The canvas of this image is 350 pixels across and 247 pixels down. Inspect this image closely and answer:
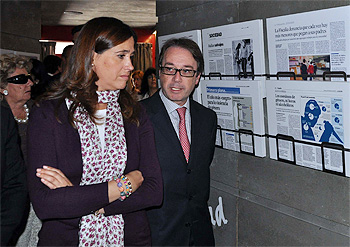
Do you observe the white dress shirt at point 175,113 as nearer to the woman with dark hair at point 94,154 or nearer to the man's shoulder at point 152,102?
the man's shoulder at point 152,102

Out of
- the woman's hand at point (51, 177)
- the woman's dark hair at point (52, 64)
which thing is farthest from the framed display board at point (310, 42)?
the woman's dark hair at point (52, 64)

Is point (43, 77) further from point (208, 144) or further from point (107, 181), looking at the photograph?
point (107, 181)

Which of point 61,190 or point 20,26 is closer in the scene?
point 61,190

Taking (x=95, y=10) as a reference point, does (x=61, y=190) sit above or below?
below

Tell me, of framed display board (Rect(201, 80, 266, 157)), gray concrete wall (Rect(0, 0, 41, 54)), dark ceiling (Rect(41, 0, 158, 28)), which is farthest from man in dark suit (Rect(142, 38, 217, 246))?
dark ceiling (Rect(41, 0, 158, 28))

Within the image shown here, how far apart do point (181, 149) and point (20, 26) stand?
416cm

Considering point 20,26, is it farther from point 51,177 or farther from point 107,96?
point 51,177

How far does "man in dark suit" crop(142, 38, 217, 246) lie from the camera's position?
2105 millimetres

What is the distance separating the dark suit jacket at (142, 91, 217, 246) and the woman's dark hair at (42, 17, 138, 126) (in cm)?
54

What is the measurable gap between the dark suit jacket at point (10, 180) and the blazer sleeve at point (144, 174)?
0.36 m

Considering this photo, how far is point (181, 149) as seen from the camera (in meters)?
2.11

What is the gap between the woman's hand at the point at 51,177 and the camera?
1501 mm

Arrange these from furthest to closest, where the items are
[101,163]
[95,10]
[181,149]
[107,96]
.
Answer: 1. [95,10]
2. [181,149]
3. [107,96]
4. [101,163]

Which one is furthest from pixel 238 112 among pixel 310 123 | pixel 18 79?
pixel 18 79
